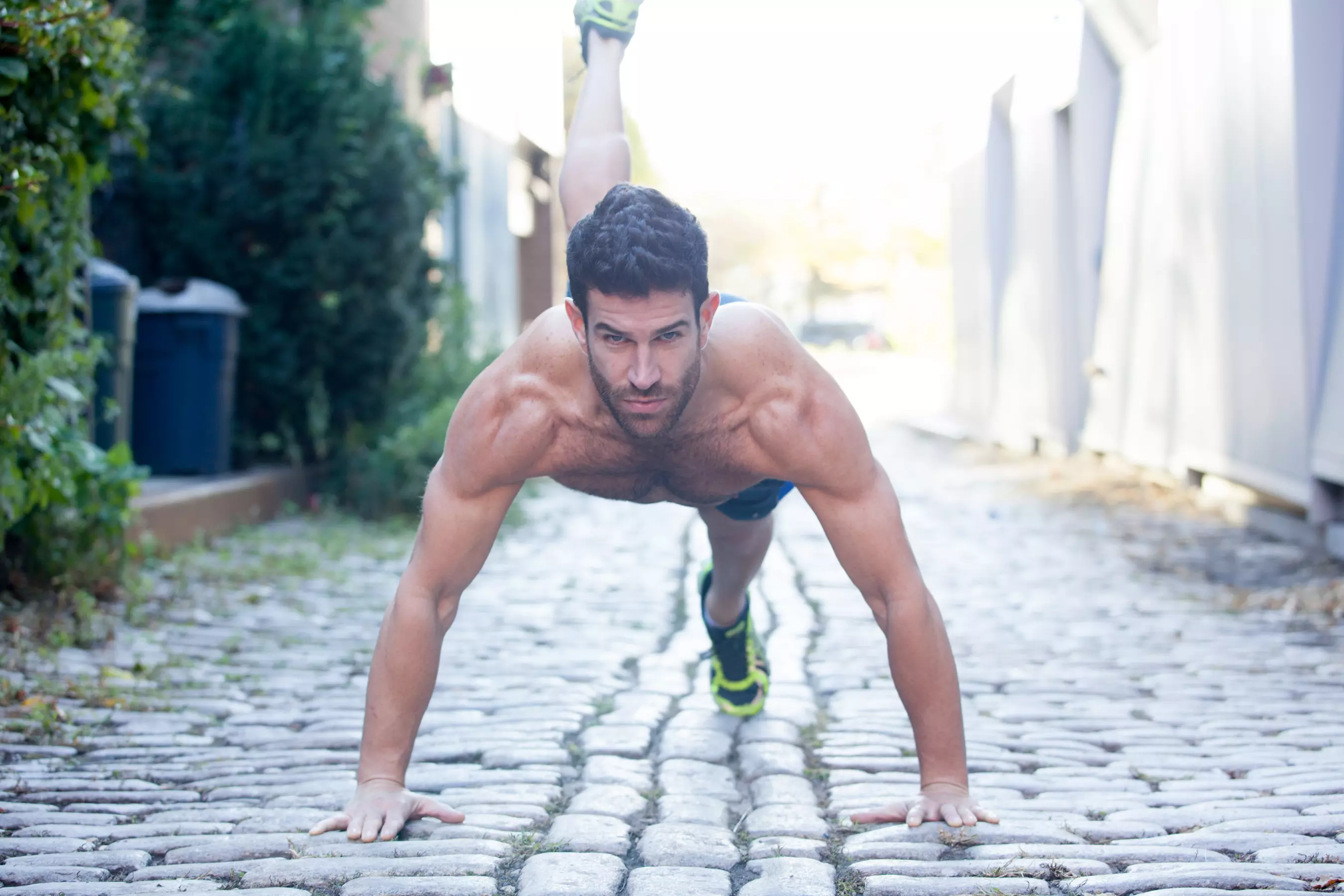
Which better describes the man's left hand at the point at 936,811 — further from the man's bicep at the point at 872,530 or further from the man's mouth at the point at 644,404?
the man's mouth at the point at 644,404

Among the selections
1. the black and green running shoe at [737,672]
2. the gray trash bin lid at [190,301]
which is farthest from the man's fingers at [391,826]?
the gray trash bin lid at [190,301]

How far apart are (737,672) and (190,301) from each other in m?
5.27

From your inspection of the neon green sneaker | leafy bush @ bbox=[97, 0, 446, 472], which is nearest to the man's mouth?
the neon green sneaker

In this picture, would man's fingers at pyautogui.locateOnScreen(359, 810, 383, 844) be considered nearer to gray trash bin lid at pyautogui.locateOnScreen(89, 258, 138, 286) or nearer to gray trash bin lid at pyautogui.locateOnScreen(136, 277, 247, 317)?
gray trash bin lid at pyautogui.locateOnScreen(89, 258, 138, 286)

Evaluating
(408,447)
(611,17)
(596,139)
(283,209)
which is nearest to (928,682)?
(596,139)

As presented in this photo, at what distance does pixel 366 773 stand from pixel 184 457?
5.86 m

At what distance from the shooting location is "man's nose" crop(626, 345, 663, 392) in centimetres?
300

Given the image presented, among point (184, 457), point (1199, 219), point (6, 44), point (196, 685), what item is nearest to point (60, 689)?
point (196, 685)

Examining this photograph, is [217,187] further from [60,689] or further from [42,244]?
[60,689]

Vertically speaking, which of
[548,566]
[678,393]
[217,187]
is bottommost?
[548,566]

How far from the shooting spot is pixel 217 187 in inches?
353

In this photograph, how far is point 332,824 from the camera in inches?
127

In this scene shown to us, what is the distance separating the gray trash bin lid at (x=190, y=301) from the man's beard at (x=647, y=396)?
593cm

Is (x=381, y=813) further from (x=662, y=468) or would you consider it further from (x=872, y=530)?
(x=872, y=530)
